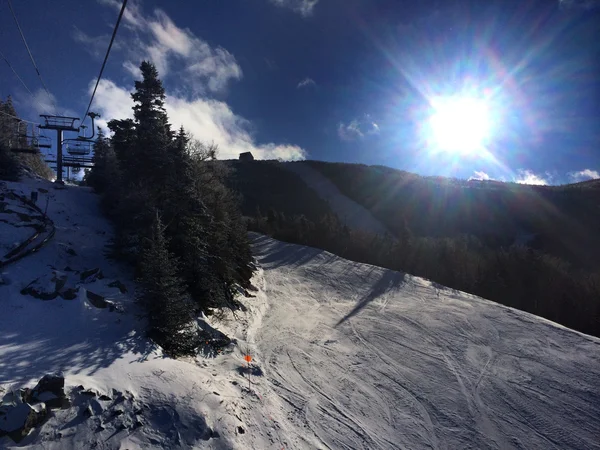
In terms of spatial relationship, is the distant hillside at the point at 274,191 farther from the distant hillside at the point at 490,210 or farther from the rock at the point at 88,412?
the rock at the point at 88,412

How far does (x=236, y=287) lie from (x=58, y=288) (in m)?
9.33

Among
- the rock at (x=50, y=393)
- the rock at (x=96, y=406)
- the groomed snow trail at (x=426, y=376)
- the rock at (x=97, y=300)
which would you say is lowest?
the groomed snow trail at (x=426, y=376)

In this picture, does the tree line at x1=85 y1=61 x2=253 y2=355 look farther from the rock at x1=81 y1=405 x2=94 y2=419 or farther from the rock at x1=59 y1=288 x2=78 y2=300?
the rock at x1=81 y1=405 x2=94 y2=419

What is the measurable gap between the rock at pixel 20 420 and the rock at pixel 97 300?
4.97m

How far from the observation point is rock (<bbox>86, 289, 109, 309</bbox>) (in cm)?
1014

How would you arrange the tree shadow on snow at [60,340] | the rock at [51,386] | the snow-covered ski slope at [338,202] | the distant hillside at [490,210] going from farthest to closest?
the snow-covered ski slope at [338,202] < the distant hillside at [490,210] < the tree shadow on snow at [60,340] < the rock at [51,386]

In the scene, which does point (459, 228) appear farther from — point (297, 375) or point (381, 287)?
point (297, 375)

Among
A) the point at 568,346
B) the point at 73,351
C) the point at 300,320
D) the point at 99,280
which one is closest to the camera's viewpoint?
the point at 73,351

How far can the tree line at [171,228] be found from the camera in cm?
982

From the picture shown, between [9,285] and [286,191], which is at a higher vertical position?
[286,191]

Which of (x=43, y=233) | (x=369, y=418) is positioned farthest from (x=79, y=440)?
(x=43, y=233)

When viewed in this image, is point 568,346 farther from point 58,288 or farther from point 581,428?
point 58,288

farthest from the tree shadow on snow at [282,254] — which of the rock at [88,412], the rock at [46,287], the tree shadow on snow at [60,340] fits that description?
the rock at [88,412]

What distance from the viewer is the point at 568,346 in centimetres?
1353
